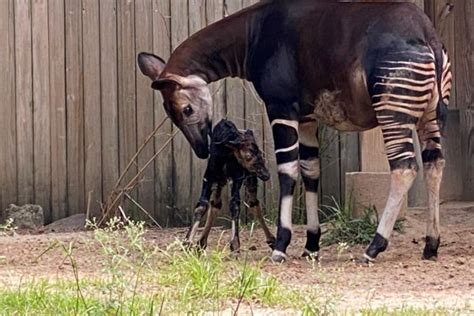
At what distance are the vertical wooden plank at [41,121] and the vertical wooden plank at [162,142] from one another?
0.89 m

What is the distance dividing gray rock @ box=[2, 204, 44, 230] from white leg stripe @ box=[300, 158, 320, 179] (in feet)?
8.20

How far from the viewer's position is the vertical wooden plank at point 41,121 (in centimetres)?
866

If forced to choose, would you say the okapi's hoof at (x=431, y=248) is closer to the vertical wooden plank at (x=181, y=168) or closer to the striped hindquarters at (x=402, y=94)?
the striped hindquarters at (x=402, y=94)

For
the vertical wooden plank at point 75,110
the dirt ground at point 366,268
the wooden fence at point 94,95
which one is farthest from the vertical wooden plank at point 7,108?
the dirt ground at point 366,268

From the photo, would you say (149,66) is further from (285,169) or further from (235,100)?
(235,100)

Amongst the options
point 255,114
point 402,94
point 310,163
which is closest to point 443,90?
point 402,94

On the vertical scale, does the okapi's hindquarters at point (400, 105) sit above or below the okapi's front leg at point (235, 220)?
above

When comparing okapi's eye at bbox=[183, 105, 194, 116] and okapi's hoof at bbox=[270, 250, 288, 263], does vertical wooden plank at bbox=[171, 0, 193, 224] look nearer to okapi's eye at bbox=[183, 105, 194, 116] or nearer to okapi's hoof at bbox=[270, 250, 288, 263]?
okapi's eye at bbox=[183, 105, 194, 116]

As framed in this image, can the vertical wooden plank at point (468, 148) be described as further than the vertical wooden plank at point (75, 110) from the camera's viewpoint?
Yes

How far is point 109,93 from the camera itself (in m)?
8.68

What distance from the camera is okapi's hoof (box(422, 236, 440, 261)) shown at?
6668 millimetres

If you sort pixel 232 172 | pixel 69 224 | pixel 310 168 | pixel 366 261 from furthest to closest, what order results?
pixel 69 224 → pixel 310 168 → pixel 232 172 → pixel 366 261

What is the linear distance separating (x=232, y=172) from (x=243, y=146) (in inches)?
10.5

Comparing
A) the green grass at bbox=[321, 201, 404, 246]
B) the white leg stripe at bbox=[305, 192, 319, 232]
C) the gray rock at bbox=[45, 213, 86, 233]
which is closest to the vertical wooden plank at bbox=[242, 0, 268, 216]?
the green grass at bbox=[321, 201, 404, 246]
